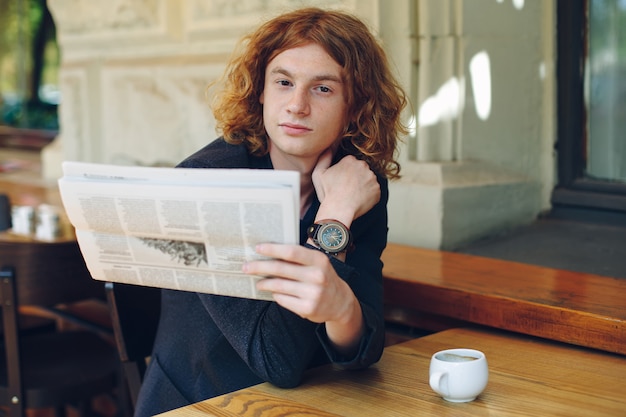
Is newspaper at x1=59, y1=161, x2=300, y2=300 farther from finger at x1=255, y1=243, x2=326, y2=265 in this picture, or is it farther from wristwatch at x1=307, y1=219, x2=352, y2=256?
wristwatch at x1=307, y1=219, x2=352, y2=256

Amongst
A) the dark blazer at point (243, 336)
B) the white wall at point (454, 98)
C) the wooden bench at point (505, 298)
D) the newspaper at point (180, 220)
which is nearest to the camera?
the newspaper at point (180, 220)

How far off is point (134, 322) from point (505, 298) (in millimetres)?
868

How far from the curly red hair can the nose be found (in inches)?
4.3

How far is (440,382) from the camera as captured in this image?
1406 millimetres

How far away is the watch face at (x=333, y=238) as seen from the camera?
1585 mm

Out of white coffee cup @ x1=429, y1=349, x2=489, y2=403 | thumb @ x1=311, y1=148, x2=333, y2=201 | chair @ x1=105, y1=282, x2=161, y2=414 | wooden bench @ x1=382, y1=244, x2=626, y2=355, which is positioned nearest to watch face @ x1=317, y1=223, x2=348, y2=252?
thumb @ x1=311, y1=148, x2=333, y2=201

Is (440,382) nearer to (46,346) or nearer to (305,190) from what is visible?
(305,190)

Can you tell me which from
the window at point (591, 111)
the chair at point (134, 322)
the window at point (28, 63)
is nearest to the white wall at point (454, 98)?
the window at point (591, 111)

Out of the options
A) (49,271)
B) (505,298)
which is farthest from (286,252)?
(49,271)

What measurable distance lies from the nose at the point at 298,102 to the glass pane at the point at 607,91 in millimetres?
1291

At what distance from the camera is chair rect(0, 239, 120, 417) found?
2207 mm

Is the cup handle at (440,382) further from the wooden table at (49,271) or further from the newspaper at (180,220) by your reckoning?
the wooden table at (49,271)

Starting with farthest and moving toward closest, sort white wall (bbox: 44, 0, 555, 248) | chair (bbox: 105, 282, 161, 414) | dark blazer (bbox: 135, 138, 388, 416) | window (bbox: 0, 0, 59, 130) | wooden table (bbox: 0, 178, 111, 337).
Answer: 1. window (bbox: 0, 0, 59, 130)
2. white wall (bbox: 44, 0, 555, 248)
3. wooden table (bbox: 0, 178, 111, 337)
4. chair (bbox: 105, 282, 161, 414)
5. dark blazer (bbox: 135, 138, 388, 416)

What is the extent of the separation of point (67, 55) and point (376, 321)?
2893mm
